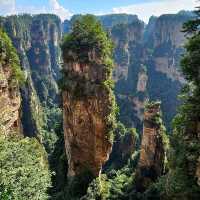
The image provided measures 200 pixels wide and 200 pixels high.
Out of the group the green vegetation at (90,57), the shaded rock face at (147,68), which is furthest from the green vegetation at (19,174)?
the shaded rock face at (147,68)

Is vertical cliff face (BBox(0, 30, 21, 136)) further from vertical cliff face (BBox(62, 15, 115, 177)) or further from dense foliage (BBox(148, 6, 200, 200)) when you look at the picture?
dense foliage (BBox(148, 6, 200, 200))

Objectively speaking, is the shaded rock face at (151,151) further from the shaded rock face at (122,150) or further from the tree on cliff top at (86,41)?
the shaded rock face at (122,150)

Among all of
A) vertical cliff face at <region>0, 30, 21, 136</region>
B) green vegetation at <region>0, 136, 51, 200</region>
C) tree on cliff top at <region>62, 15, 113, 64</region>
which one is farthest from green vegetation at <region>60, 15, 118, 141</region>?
green vegetation at <region>0, 136, 51, 200</region>

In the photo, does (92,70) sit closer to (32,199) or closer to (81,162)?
(81,162)

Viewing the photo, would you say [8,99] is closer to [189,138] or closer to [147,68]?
[189,138]

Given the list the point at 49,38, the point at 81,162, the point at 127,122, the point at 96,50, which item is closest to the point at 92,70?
the point at 96,50
